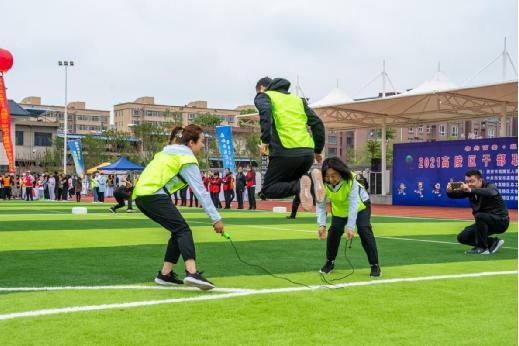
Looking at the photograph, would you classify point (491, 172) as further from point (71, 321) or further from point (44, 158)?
point (44, 158)

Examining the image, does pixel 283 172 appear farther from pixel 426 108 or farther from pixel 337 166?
pixel 426 108

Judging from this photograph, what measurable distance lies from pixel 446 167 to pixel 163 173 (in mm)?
25835

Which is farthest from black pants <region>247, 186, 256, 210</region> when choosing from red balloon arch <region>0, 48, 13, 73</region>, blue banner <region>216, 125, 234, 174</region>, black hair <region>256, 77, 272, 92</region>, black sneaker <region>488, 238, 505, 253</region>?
black hair <region>256, 77, 272, 92</region>

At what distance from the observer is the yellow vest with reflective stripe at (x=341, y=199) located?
8.04 meters

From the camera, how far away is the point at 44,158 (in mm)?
77625

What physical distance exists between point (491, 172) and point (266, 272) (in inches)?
901

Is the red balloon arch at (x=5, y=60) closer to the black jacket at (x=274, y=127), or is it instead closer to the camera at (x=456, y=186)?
the camera at (x=456, y=186)

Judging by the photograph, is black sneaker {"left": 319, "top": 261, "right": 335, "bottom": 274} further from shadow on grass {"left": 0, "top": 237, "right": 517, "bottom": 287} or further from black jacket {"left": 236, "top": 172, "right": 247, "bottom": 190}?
black jacket {"left": 236, "top": 172, "right": 247, "bottom": 190}

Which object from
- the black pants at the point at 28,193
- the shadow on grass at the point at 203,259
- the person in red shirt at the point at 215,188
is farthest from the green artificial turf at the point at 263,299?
the black pants at the point at 28,193

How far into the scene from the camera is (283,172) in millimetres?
7766

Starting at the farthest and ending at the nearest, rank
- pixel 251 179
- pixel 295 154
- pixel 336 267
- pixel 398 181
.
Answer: pixel 398 181
pixel 251 179
pixel 336 267
pixel 295 154


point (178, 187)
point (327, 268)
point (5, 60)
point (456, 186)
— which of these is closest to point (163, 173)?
point (178, 187)

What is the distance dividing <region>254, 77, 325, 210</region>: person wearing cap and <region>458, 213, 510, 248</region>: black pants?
15.5 ft

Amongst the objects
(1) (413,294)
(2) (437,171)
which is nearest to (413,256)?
(1) (413,294)
